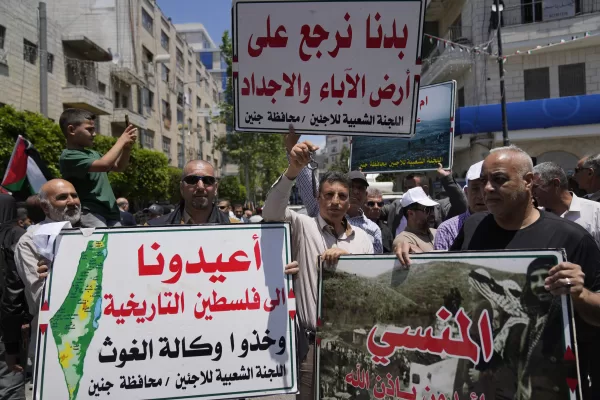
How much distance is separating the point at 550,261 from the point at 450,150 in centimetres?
356

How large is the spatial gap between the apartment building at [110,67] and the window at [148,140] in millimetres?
99

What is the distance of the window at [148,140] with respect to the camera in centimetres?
3956

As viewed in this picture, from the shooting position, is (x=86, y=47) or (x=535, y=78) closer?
(x=535, y=78)

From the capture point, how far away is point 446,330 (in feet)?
7.53

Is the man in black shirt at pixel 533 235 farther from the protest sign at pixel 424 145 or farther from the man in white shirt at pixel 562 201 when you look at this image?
the protest sign at pixel 424 145

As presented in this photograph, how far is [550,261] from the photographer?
6.81 ft

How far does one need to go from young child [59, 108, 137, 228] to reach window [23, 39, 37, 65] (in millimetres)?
22630

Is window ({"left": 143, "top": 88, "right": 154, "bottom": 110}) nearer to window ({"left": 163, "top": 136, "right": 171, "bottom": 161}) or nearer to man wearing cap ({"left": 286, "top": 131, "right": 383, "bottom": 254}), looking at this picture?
window ({"left": 163, "top": 136, "right": 171, "bottom": 161})

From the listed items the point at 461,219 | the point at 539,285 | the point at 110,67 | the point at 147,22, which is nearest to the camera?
the point at 539,285

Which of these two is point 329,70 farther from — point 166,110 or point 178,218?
point 166,110

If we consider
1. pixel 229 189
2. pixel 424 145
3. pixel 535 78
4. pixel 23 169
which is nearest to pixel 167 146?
pixel 229 189

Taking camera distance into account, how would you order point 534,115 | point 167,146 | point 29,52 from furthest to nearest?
point 167,146 < point 29,52 < point 534,115

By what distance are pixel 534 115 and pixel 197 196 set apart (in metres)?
19.2

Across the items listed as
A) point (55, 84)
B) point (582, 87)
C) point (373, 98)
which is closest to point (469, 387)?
point (373, 98)
